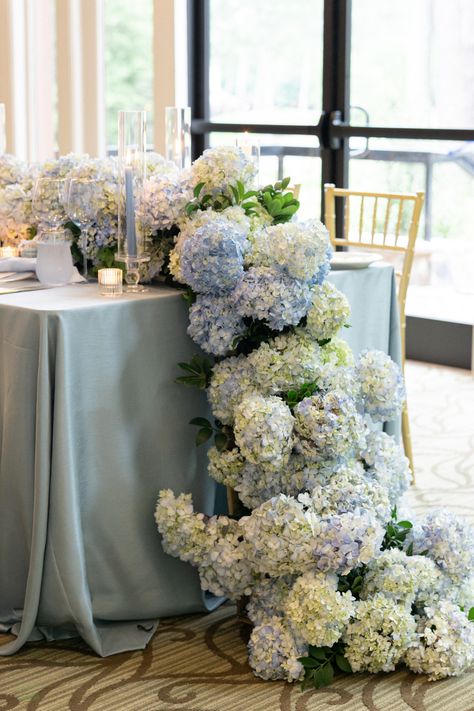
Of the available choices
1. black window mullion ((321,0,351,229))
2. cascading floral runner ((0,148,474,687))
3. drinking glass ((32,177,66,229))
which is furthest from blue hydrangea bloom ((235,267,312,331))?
black window mullion ((321,0,351,229))

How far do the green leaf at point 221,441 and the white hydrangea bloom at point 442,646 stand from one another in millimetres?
588

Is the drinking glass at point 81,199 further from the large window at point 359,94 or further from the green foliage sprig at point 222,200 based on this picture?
the large window at point 359,94

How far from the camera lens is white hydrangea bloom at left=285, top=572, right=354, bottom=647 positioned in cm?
231

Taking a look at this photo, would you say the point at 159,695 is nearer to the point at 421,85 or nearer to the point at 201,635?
the point at 201,635


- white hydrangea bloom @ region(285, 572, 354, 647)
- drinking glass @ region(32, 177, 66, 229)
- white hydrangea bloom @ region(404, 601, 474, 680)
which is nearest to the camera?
white hydrangea bloom @ region(285, 572, 354, 647)

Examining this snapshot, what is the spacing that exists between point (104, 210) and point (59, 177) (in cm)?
33

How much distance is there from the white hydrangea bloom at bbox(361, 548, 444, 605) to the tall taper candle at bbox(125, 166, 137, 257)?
942 mm

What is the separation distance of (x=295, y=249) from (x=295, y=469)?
495 mm

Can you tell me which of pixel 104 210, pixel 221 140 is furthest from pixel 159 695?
pixel 221 140

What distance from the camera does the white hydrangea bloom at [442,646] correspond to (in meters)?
2.41

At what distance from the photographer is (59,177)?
309 cm

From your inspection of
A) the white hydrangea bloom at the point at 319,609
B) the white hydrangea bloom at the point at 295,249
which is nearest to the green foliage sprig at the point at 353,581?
the white hydrangea bloom at the point at 319,609

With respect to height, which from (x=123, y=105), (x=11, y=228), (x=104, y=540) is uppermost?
(x=123, y=105)

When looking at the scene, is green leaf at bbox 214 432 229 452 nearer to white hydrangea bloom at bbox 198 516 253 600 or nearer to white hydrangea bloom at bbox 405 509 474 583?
white hydrangea bloom at bbox 198 516 253 600
